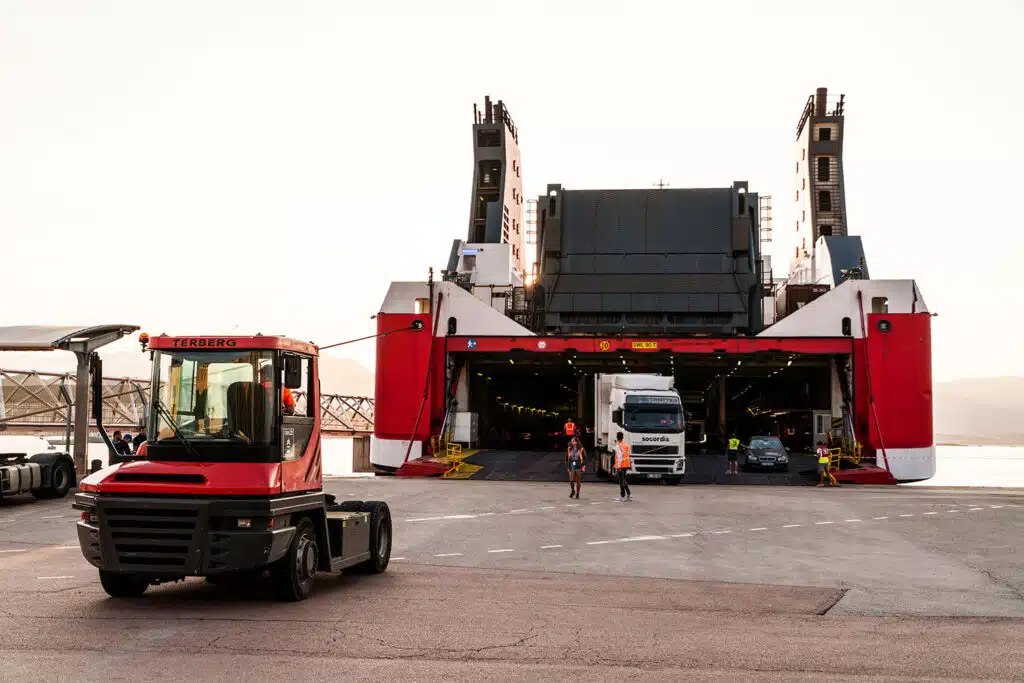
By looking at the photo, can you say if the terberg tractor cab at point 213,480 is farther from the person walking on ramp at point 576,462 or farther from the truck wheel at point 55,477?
the person walking on ramp at point 576,462

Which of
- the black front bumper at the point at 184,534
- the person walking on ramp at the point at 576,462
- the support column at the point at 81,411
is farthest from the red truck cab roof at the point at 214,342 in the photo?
the person walking on ramp at the point at 576,462

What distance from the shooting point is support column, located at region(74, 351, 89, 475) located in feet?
93.2

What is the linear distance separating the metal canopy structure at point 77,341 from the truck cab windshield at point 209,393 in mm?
15998

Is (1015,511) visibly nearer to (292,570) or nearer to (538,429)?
(292,570)

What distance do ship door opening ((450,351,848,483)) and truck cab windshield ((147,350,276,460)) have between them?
27553 mm

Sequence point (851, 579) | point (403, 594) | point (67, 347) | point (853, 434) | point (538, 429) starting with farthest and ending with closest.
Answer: point (538, 429) < point (853, 434) < point (67, 347) < point (851, 579) < point (403, 594)

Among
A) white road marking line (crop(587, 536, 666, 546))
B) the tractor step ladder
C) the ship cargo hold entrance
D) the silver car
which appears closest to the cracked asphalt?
white road marking line (crop(587, 536, 666, 546))

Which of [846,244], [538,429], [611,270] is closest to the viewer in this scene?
[611,270]

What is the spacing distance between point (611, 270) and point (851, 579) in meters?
33.1

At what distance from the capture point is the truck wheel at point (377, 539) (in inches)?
573

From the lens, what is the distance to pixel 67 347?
89.9 ft

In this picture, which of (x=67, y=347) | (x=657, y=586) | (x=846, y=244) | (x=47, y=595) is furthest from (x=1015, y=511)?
(x=846, y=244)

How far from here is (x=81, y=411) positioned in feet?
95.6

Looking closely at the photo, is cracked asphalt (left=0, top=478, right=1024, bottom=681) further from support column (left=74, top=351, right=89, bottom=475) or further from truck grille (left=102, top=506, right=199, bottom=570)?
support column (left=74, top=351, right=89, bottom=475)
